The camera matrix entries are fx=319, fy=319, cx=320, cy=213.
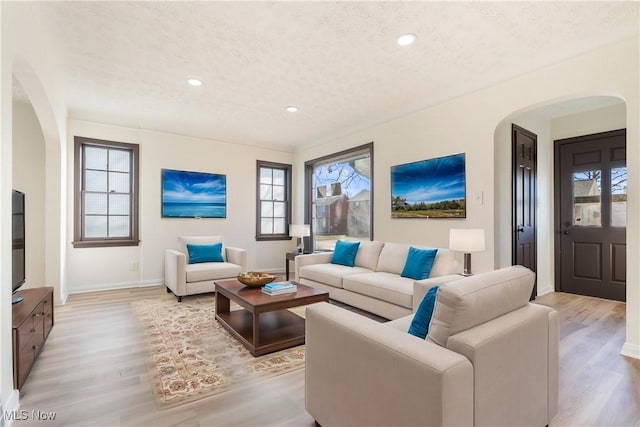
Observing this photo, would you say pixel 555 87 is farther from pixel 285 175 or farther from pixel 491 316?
pixel 285 175

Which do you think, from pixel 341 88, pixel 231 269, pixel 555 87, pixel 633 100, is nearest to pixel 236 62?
pixel 341 88

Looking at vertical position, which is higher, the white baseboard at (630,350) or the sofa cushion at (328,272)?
the sofa cushion at (328,272)

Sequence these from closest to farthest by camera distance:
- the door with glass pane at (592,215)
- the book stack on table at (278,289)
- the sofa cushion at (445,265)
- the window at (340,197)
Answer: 1. the book stack on table at (278,289)
2. the sofa cushion at (445,265)
3. the door with glass pane at (592,215)
4. the window at (340,197)

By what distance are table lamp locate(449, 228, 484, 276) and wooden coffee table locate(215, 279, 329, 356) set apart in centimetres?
140

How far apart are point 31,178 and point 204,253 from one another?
7.79 ft

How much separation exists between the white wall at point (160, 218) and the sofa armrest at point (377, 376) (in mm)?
4355

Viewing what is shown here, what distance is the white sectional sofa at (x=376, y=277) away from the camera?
10.2 ft

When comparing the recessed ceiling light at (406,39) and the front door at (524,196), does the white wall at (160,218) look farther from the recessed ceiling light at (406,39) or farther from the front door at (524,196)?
the front door at (524,196)

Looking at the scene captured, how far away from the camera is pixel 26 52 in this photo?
2.13m

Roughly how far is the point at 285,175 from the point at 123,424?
17.4 feet

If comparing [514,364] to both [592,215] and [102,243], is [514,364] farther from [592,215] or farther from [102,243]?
[102,243]

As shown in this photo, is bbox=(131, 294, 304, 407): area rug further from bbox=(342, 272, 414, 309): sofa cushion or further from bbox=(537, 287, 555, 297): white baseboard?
bbox=(537, 287, 555, 297): white baseboard

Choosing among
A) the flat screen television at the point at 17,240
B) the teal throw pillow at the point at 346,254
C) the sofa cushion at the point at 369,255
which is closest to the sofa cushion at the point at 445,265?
the sofa cushion at the point at 369,255

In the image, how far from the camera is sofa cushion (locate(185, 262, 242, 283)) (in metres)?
4.20
